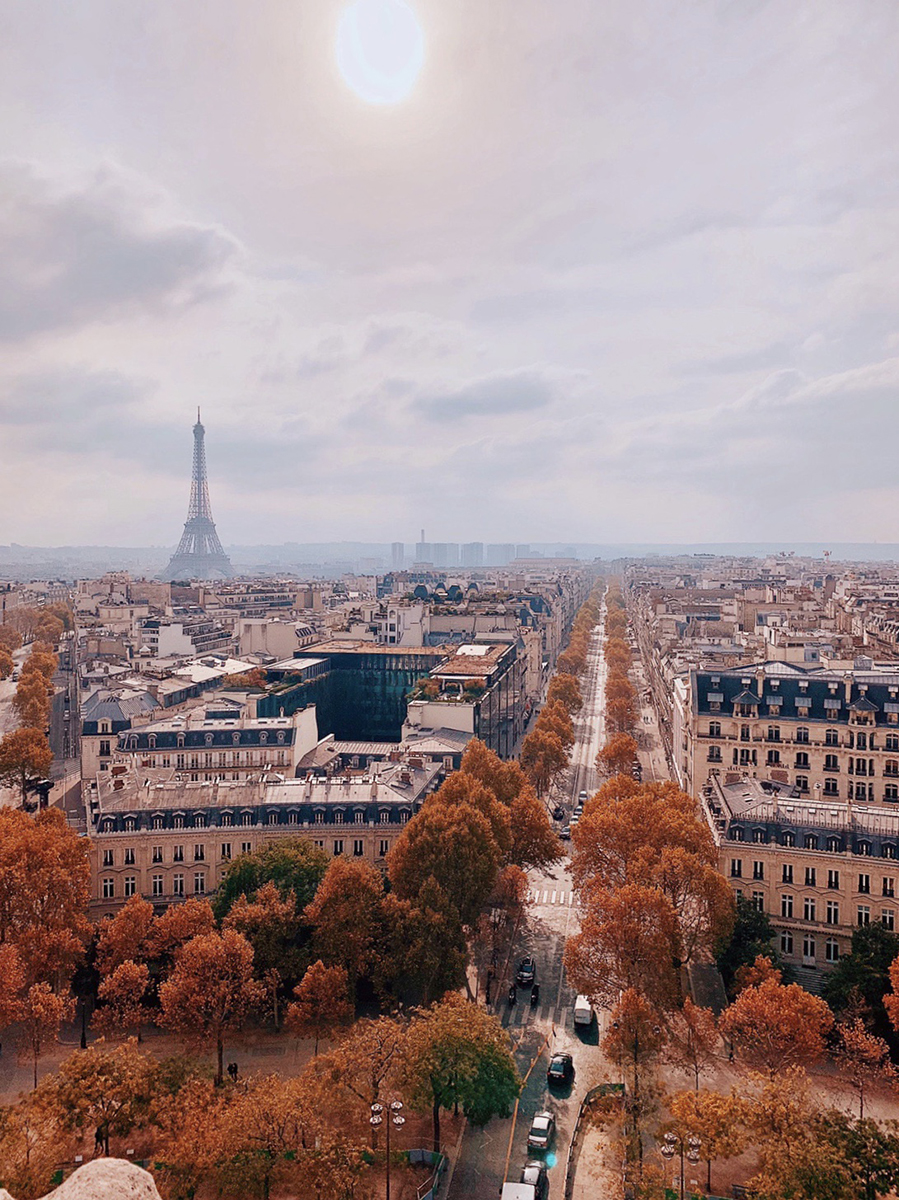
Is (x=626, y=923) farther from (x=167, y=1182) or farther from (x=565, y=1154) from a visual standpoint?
(x=167, y=1182)

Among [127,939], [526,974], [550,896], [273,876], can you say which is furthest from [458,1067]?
[550,896]

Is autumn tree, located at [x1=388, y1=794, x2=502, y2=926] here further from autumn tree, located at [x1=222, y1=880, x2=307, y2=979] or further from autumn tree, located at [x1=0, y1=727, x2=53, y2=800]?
autumn tree, located at [x1=0, y1=727, x2=53, y2=800]

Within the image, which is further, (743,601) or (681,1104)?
(743,601)

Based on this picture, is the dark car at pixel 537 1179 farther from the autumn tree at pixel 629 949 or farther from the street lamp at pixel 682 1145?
the autumn tree at pixel 629 949

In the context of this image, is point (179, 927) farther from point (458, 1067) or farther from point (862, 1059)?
point (862, 1059)

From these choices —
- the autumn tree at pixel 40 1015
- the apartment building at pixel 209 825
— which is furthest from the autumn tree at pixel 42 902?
the apartment building at pixel 209 825

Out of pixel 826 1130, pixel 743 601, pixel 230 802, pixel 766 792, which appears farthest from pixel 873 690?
pixel 743 601
